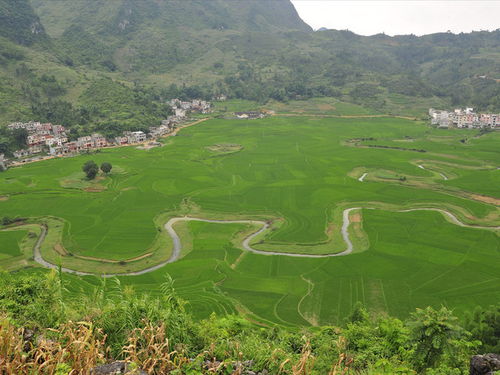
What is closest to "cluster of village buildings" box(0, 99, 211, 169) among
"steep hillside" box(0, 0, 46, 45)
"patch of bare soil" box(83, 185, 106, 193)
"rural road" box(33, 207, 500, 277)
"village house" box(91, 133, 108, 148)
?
"village house" box(91, 133, 108, 148)

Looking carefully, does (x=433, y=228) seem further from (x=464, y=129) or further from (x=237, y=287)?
(x=464, y=129)

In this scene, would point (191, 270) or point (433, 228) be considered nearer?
point (191, 270)

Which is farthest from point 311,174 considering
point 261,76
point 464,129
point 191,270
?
point 261,76

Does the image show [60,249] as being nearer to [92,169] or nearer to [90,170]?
[90,170]

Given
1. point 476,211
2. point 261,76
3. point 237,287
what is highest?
point 261,76

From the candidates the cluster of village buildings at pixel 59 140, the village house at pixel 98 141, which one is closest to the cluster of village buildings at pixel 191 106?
the cluster of village buildings at pixel 59 140

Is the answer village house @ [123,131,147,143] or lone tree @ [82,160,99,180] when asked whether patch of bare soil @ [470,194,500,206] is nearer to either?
lone tree @ [82,160,99,180]

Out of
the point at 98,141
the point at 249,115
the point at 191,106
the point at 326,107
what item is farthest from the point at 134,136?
the point at 326,107
